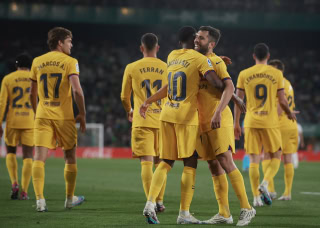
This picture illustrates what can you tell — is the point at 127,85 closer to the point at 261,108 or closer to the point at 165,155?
the point at 165,155

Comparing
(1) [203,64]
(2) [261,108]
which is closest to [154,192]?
(1) [203,64]

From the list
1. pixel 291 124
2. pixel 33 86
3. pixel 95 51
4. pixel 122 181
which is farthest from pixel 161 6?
pixel 33 86

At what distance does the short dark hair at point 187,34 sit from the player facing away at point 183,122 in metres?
0.20

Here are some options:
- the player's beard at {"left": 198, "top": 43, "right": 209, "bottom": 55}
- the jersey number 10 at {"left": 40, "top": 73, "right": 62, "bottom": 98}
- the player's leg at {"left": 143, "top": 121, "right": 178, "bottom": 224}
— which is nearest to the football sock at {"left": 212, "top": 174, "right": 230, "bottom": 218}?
the player's leg at {"left": 143, "top": 121, "right": 178, "bottom": 224}

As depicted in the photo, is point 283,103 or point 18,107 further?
point 18,107

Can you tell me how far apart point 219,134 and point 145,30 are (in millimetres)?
36066

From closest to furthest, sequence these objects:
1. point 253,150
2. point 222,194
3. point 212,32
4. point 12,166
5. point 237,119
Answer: point 212,32, point 222,194, point 237,119, point 253,150, point 12,166

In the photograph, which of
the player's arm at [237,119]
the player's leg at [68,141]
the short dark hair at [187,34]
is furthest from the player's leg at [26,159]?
Answer: the short dark hair at [187,34]

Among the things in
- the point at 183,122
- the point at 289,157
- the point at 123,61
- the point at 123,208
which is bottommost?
the point at 123,208

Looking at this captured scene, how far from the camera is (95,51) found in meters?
40.7

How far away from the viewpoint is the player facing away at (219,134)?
6.87 m

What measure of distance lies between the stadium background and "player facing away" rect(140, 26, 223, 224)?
27.5m

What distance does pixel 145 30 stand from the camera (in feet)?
139

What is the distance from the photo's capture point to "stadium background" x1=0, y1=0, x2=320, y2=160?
121 feet
